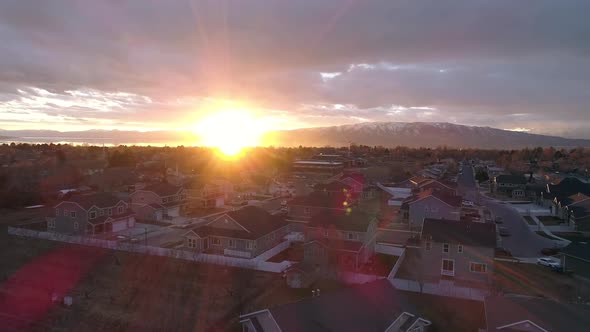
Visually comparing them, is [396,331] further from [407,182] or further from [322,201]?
[407,182]

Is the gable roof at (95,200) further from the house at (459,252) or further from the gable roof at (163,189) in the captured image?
the house at (459,252)

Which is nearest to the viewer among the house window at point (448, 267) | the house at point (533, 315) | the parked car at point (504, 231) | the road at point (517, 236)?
the house at point (533, 315)

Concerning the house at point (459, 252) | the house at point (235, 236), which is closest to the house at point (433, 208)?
the house at point (459, 252)

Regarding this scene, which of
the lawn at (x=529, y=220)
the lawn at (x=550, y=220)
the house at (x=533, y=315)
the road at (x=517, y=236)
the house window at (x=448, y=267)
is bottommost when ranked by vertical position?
the lawn at (x=550, y=220)

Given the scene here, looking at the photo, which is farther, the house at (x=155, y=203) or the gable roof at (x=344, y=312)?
the house at (x=155, y=203)

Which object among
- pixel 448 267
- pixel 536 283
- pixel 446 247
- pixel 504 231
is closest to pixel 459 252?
pixel 446 247

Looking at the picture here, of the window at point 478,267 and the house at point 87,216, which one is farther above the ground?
the house at point 87,216

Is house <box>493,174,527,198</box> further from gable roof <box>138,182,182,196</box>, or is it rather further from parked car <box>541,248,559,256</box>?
gable roof <box>138,182,182,196</box>
